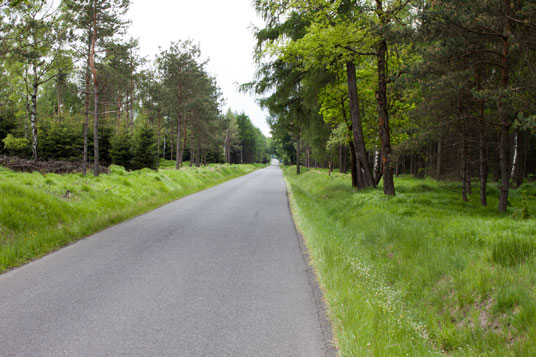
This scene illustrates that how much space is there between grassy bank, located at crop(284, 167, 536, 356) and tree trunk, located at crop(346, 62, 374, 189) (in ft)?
21.2

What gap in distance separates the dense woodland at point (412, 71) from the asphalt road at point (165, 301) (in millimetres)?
6859

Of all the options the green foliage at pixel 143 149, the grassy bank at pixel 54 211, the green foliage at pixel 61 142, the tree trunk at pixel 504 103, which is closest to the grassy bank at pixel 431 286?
the tree trunk at pixel 504 103

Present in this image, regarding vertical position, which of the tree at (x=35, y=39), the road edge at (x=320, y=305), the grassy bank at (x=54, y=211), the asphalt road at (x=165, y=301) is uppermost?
the tree at (x=35, y=39)

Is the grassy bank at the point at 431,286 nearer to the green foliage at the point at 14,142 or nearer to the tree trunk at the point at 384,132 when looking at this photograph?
the tree trunk at the point at 384,132

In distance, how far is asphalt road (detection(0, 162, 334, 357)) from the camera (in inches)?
125

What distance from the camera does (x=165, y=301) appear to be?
13.8ft

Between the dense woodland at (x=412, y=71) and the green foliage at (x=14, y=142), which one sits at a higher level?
the dense woodland at (x=412, y=71)

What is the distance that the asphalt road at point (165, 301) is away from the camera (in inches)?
125

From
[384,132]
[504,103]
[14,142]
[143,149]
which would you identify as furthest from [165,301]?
[143,149]

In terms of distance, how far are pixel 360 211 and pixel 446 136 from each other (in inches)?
274

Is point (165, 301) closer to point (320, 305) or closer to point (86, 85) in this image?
point (320, 305)

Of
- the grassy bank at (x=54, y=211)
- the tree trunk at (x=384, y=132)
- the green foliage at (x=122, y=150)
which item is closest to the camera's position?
the grassy bank at (x=54, y=211)

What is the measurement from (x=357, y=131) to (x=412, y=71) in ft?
13.4

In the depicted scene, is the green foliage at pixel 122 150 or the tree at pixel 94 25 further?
the green foliage at pixel 122 150
